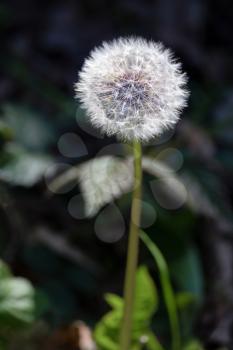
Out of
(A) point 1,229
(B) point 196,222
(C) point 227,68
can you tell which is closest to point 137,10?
(C) point 227,68

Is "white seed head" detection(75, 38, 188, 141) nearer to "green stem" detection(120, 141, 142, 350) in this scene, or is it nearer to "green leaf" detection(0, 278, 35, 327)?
"green stem" detection(120, 141, 142, 350)

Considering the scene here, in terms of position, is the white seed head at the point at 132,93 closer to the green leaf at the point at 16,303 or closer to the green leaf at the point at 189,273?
the green leaf at the point at 16,303

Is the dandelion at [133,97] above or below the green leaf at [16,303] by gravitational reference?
above

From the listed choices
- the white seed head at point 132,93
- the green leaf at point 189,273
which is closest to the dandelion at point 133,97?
the white seed head at point 132,93

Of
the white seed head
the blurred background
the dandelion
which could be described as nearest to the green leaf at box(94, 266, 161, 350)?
the blurred background

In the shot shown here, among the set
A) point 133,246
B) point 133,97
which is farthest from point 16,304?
point 133,97

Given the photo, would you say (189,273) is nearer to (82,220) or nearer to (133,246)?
(82,220)

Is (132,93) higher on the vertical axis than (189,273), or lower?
lower
